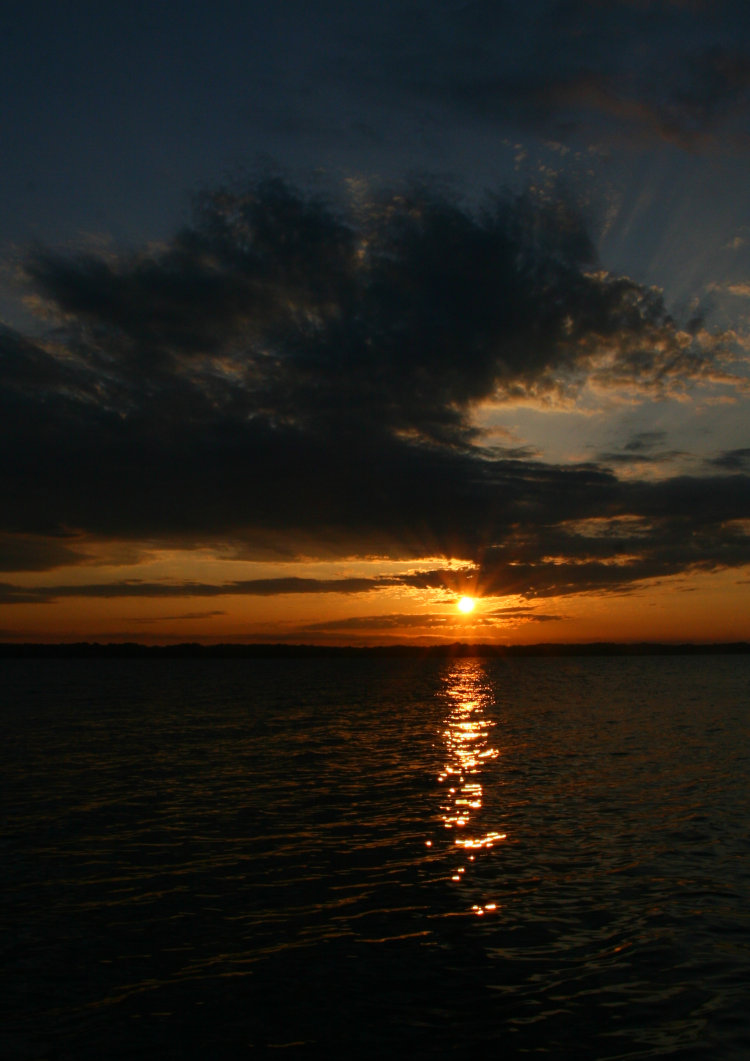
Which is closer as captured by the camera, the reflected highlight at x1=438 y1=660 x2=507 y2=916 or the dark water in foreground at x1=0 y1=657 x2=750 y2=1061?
the dark water in foreground at x1=0 y1=657 x2=750 y2=1061

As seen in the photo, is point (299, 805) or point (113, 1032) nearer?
point (113, 1032)

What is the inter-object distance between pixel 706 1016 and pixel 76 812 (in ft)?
70.8

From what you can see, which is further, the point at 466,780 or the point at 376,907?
the point at 466,780

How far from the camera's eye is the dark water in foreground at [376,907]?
461 inches

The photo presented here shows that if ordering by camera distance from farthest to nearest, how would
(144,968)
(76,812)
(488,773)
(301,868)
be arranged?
(488,773)
(76,812)
(301,868)
(144,968)

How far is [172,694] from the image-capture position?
98.9 metres

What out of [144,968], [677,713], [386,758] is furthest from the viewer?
[677,713]

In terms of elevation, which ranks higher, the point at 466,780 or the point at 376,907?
the point at 466,780

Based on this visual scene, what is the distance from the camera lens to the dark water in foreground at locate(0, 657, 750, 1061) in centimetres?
1172

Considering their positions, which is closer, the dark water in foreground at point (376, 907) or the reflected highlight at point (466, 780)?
the dark water in foreground at point (376, 907)

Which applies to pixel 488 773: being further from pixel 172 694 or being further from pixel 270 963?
pixel 172 694

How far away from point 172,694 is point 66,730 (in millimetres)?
46479

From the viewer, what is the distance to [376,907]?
56.0ft

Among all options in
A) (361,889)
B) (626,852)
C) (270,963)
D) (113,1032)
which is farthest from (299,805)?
(113,1032)
